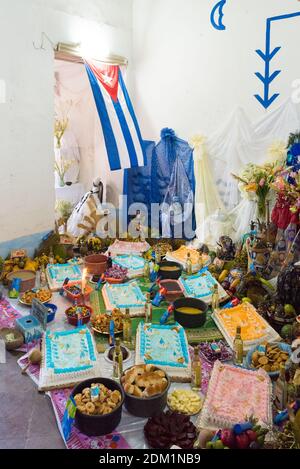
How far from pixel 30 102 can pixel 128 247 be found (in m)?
2.54

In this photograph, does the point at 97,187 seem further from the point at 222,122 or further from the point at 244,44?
the point at 244,44

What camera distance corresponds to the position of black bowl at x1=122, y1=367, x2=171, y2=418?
309 centimetres

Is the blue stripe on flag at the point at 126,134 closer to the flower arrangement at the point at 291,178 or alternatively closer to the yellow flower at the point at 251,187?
the yellow flower at the point at 251,187

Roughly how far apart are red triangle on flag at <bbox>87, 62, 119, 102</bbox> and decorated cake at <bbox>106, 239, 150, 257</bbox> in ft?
7.24

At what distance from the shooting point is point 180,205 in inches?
281

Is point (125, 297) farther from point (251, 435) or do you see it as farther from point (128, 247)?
Answer: point (251, 435)

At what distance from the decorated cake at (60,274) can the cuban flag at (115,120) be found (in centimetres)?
169

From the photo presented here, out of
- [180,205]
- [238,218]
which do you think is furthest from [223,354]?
[180,205]

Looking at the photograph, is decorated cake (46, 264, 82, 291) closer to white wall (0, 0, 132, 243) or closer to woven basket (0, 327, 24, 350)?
white wall (0, 0, 132, 243)

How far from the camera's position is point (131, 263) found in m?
5.97

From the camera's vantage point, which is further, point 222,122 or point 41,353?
point 222,122

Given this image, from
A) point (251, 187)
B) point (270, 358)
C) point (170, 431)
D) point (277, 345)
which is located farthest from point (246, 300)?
point (170, 431)

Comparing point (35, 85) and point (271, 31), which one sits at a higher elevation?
point (271, 31)

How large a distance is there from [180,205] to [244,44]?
2587 millimetres
